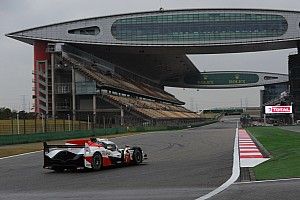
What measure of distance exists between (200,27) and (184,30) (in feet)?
9.82

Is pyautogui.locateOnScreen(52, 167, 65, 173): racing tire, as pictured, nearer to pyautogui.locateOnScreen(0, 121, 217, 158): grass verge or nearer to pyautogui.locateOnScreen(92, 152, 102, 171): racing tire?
pyautogui.locateOnScreen(92, 152, 102, 171): racing tire

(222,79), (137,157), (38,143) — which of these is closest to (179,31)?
(38,143)

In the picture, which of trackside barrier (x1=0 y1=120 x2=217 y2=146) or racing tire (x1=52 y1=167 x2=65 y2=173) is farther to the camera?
trackside barrier (x1=0 y1=120 x2=217 y2=146)

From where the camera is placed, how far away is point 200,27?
91375mm

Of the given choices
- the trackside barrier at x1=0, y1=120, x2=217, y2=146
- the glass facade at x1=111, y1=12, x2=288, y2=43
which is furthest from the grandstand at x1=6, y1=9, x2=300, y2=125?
the trackside barrier at x1=0, y1=120, x2=217, y2=146

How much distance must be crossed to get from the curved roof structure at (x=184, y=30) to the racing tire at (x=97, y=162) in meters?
75.0

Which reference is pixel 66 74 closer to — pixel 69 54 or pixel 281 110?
pixel 69 54

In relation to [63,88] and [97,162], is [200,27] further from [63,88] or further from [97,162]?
[97,162]

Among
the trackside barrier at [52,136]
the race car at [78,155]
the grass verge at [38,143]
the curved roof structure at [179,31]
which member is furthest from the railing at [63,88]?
the race car at [78,155]

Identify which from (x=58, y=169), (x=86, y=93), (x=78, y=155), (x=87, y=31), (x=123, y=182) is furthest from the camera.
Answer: (x=87, y=31)

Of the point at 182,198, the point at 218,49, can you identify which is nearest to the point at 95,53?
the point at 218,49

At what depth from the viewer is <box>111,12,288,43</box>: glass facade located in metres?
90.1

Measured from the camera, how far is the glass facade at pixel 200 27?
9012cm

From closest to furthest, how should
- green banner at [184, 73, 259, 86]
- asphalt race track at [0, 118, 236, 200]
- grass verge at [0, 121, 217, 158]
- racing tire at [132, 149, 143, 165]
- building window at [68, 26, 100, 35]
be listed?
asphalt race track at [0, 118, 236, 200]
racing tire at [132, 149, 143, 165]
grass verge at [0, 121, 217, 158]
building window at [68, 26, 100, 35]
green banner at [184, 73, 259, 86]
